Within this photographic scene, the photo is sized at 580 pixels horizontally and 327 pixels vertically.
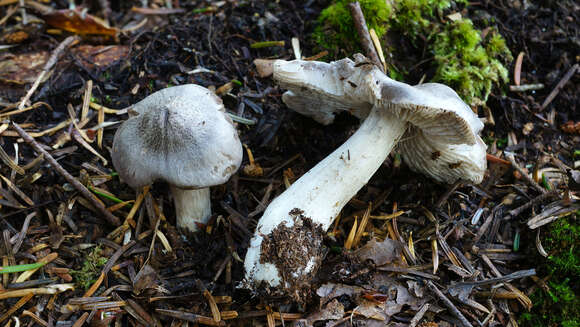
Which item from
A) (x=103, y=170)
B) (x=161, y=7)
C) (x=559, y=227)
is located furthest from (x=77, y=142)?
(x=559, y=227)

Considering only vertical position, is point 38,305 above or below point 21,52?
below

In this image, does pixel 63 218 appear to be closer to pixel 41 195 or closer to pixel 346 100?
pixel 41 195

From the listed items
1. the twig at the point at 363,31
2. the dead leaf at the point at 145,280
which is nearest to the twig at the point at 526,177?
the twig at the point at 363,31

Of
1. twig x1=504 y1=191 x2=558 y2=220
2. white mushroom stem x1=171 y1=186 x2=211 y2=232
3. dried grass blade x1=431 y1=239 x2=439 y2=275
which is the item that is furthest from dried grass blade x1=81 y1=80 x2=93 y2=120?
twig x1=504 y1=191 x2=558 y2=220

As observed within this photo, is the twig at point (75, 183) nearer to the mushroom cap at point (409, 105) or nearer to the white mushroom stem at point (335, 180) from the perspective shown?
the white mushroom stem at point (335, 180)

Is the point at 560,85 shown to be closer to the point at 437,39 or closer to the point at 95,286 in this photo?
the point at 437,39

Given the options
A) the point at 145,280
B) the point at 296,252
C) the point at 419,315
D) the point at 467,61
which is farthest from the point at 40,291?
the point at 467,61
